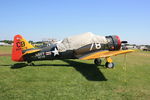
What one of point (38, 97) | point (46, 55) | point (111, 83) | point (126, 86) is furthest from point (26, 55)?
Answer: point (126, 86)

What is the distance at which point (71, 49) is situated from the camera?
39.7 ft

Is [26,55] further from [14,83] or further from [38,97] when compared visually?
[38,97]

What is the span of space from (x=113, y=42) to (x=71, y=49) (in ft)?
13.9

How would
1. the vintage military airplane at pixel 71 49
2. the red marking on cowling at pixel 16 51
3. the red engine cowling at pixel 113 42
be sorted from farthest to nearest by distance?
the red engine cowling at pixel 113 42
the vintage military airplane at pixel 71 49
the red marking on cowling at pixel 16 51

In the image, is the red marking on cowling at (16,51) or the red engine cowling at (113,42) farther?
the red engine cowling at (113,42)

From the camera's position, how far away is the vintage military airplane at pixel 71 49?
37.1 ft

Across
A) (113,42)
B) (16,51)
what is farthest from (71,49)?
(16,51)

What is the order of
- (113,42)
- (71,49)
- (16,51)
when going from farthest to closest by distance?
(113,42) < (71,49) < (16,51)

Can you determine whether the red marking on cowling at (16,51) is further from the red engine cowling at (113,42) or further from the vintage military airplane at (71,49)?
the red engine cowling at (113,42)

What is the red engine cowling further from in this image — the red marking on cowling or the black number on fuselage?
the red marking on cowling

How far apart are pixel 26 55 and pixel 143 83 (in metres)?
8.78

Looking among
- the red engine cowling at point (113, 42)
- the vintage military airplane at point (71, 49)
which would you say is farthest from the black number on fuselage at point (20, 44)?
the red engine cowling at point (113, 42)

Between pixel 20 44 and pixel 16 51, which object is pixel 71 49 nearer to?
pixel 20 44

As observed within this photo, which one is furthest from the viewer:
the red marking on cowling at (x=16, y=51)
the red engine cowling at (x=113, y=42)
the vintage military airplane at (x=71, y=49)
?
the red engine cowling at (x=113, y=42)
